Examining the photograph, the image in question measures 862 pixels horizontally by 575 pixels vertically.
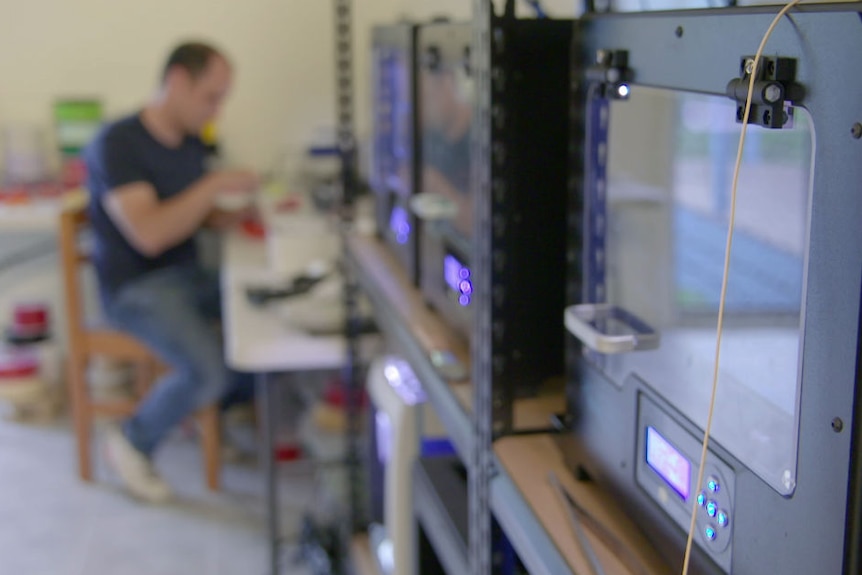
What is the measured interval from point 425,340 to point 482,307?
1.25 feet

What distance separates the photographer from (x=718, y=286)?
981mm

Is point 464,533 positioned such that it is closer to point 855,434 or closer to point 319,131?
point 855,434

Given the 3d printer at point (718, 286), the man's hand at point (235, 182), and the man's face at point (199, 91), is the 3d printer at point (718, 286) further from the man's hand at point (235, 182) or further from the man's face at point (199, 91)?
the man's face at point (199, 91)

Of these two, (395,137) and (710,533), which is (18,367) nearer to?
(395,137)

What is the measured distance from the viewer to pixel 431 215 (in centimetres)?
147

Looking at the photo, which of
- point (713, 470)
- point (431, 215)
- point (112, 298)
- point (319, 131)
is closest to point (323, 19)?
point (319, 131)

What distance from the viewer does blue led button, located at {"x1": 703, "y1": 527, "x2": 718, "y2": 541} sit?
0.76 meters

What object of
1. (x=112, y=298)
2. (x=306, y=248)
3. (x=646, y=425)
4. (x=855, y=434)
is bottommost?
(x=112, y=298)

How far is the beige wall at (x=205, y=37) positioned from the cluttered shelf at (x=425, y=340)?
1.44 m

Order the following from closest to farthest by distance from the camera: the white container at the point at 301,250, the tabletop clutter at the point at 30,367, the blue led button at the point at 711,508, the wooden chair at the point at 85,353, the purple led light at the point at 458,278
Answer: the blue led button at the point at 711,508 → the purple led light at the point at 458,278 → the white container at the point at 301,250 → the wooden chair at the point at 85,353 → the tabletop clutter at the point at 30,367

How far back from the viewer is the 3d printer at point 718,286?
58 centimetres

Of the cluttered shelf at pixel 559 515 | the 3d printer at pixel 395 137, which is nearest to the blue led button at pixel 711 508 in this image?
the cluttered shelf at pixel 559 515

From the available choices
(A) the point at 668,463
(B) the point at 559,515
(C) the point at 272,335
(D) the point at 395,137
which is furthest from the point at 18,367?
(A) the point at 668,463

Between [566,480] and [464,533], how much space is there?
0.30 m
